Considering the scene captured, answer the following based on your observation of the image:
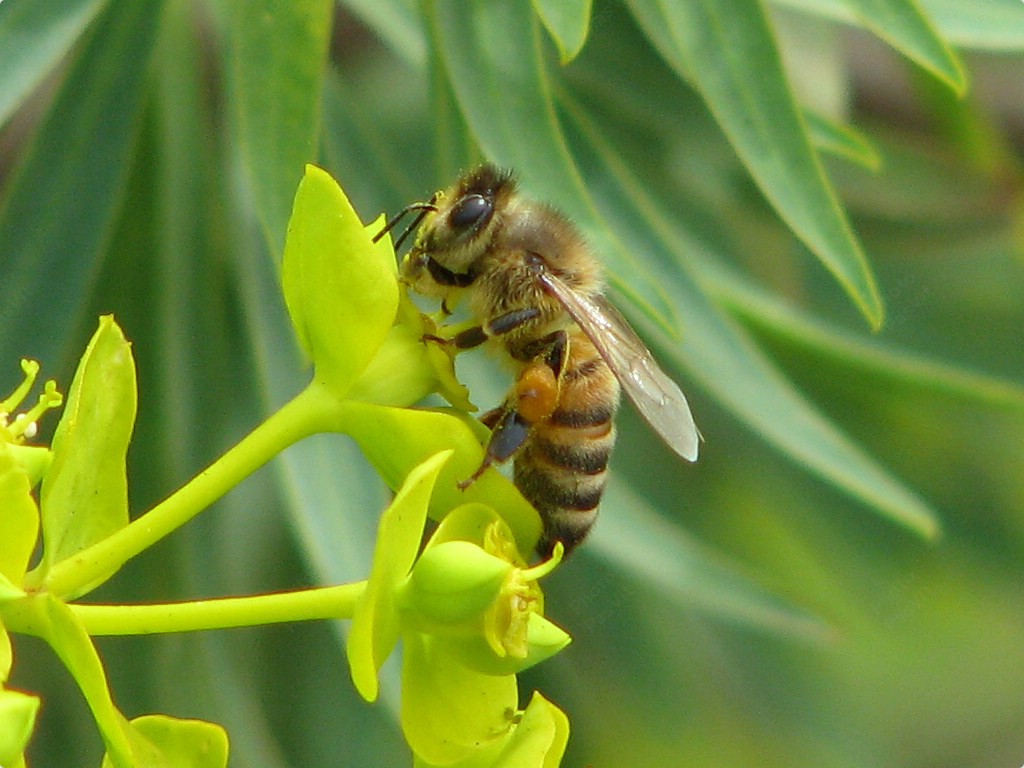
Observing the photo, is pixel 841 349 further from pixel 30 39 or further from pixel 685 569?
pixel 30 39

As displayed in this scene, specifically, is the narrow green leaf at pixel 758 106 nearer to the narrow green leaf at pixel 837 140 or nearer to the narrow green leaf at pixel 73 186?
the narrow green leaf at pixel 837 140

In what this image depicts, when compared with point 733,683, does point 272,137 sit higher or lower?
higher

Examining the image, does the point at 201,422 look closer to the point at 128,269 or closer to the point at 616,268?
the point at 128,269

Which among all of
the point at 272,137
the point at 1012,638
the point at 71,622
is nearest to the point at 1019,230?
the point at 1012,638

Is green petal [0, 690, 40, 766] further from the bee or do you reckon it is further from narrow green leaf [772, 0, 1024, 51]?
narrow green leaf [772, 0, 1024, 51]

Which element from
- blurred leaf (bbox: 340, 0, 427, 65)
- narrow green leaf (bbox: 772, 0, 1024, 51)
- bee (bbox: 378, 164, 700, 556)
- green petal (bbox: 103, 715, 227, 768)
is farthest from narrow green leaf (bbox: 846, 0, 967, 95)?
green petal (bbox: 103, 715, 227, 768)

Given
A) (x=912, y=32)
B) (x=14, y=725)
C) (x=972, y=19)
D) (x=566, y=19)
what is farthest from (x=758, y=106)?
(x=14, y=725)
